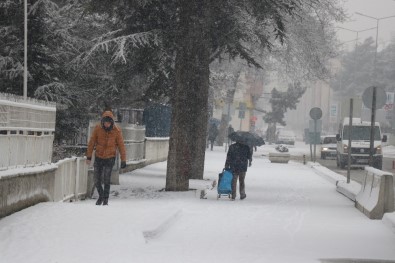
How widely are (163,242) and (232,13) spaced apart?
11.6m

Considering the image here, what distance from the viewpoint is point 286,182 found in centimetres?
2620

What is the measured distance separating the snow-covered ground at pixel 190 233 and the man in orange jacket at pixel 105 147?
0.82 m

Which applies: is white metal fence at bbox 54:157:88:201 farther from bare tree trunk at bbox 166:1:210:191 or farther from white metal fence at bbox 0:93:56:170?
bare tree trunk at bbox 166:1:210:191

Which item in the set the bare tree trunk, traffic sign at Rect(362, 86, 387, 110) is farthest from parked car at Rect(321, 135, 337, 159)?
the bare tree trunk

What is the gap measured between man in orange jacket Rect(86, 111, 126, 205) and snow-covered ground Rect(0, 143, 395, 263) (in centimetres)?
82

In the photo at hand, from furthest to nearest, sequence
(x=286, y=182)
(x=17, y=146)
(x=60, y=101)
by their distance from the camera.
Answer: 1. (x=286, y=182)
2. (x=60, y=101)
3. (x=17, y=146)

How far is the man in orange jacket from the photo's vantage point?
14.9 metres

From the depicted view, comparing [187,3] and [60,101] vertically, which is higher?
[187,3]

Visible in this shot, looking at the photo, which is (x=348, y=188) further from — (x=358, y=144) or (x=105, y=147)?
(x=358, y=144)

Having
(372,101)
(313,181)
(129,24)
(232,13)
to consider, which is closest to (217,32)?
(232,13)

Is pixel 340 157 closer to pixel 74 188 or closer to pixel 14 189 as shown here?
pixel 74 188

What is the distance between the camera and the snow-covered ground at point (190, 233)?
9180 millimetres

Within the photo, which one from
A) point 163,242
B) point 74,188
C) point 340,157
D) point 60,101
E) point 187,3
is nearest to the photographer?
point 163,242

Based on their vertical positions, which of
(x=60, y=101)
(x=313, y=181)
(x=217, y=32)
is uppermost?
(x=217, y=32)
